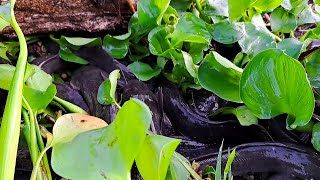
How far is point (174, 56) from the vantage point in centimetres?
97

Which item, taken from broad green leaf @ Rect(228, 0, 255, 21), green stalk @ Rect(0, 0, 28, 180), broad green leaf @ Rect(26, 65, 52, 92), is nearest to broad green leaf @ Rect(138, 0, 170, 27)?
broad green leaf @ Rect(228, 0, 255, 21)

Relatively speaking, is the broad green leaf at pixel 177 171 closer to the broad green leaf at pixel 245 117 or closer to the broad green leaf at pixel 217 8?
the broad green leaf at pixel 245 117

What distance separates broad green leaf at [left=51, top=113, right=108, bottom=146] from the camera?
0.74 metres

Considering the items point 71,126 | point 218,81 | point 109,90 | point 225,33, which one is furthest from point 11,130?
point 225,33

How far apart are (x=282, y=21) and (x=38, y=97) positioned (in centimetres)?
55

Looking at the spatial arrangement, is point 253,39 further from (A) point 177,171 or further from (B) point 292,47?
(A) point 177,171

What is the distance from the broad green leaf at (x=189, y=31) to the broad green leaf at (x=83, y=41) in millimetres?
220

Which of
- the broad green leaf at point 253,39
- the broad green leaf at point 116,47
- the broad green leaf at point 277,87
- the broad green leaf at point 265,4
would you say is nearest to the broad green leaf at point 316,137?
the broad green leaf at point 277,87

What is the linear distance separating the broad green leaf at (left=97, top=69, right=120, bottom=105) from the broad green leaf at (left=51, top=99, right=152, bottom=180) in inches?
7.1

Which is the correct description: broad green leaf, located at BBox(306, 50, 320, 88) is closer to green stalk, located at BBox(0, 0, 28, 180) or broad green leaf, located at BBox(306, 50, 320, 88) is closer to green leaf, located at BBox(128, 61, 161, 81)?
green leaf, located at BBox(128, 61, 161, 81)

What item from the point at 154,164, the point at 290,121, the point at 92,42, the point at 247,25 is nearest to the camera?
the point at 154,164

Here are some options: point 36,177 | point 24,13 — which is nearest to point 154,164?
point 36,177

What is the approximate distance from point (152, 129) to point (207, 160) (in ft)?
0.37

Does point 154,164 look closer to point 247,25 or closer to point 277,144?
point 277,144
